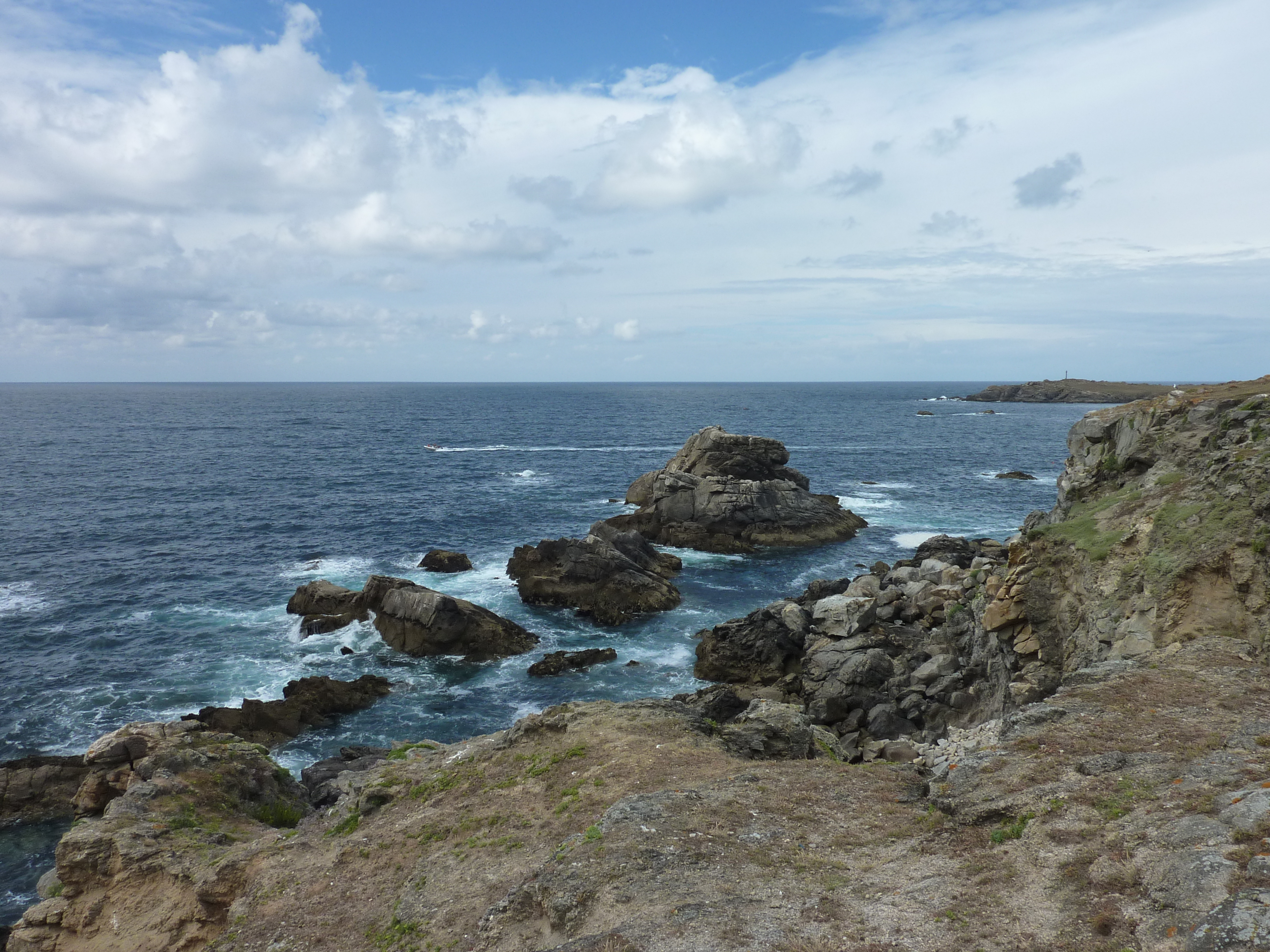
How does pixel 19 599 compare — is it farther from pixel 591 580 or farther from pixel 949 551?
pixel 949 551

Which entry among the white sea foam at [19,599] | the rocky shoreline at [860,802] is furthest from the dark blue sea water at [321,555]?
the rocky shoreline at [860,802]

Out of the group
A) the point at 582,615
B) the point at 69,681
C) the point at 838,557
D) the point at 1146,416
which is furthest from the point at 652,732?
the point at 838,557

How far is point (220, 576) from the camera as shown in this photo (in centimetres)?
4878

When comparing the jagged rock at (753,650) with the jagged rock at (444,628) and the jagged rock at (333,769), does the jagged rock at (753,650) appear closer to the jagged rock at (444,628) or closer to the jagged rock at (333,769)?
the jagged rock at (444,628)

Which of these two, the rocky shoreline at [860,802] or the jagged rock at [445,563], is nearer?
the rocky shoreline at [860,802]

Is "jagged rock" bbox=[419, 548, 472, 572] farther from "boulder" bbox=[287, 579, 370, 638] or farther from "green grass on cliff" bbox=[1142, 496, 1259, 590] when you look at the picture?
"green grass on cliff" bbox=[1142, 496, 1259, 590]

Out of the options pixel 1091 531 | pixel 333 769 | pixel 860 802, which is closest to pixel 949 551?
pixel 1091 531

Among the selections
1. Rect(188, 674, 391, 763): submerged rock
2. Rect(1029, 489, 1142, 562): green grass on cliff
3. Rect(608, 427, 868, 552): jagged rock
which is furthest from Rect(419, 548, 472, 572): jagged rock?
Rect(1029, 489, 1142, 562): green grass on cliff

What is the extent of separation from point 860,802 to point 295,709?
25.5 m

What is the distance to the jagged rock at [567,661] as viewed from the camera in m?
36.6

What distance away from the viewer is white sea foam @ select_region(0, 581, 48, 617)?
137ft

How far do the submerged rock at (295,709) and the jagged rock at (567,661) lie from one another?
6907mm

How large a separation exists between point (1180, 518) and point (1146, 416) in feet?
22.6

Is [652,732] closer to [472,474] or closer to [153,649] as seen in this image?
[153,649]
